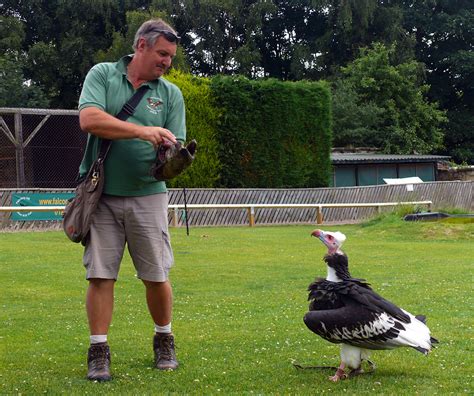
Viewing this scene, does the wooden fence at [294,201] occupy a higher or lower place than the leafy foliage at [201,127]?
lower

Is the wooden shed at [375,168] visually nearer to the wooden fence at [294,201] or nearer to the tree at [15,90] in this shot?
the wooden fence at [294,201]

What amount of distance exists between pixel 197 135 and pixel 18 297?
57.5 ft

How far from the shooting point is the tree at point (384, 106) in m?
42.1

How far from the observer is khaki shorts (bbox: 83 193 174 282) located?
534 cm

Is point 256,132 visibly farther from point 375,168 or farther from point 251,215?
point 375,168

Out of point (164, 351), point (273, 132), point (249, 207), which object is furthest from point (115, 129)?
point (273, 132)

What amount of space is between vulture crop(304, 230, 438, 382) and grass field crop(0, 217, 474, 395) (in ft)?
0.69

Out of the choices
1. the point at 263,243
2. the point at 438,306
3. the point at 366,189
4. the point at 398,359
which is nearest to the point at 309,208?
the point at 366,189

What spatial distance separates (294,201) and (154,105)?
2254cm

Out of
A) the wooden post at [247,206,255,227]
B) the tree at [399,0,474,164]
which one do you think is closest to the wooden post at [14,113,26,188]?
the wooden post at [247,206,255,227]

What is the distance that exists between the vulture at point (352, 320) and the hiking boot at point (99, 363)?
125 centimetres

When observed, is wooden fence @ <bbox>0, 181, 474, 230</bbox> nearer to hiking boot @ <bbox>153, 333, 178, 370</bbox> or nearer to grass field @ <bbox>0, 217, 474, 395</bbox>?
grass field @ <bbox>0, 217, 474, 395</bbox>

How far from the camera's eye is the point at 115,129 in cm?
502

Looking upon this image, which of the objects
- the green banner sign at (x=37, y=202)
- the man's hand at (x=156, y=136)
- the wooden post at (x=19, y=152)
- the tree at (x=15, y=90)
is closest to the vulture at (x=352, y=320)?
the man's hand at (x=156, y=136)
